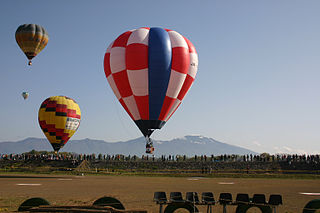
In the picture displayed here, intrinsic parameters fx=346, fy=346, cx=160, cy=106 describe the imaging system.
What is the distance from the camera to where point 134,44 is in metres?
41.2

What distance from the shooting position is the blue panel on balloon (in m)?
40.8

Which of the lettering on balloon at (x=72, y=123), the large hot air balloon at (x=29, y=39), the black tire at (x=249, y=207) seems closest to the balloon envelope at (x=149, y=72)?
the large hot air balloon at (x=29, y=39)

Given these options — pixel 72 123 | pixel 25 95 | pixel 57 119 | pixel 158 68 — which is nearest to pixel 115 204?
pixel 158 68

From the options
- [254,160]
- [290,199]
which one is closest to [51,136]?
[254,160]

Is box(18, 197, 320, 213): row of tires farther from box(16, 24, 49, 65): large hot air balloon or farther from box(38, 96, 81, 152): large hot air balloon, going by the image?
box(38, 96, 81, 152): large hot air balloon

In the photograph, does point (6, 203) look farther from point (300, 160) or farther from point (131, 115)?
point (300, 160)

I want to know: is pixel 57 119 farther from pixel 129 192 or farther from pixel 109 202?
pixel 109 202

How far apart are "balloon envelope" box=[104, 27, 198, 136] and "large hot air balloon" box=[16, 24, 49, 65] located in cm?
2009

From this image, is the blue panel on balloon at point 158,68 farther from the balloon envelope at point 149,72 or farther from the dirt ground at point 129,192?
the dirt ground at point 129,192

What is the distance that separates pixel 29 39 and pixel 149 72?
26.9 meters

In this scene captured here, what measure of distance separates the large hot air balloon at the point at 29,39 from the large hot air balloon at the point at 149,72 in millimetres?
A: 20148

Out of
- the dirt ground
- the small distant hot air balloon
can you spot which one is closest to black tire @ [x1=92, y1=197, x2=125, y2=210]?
the dirt ground

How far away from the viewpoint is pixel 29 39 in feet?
187

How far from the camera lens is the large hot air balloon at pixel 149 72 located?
134 feet
